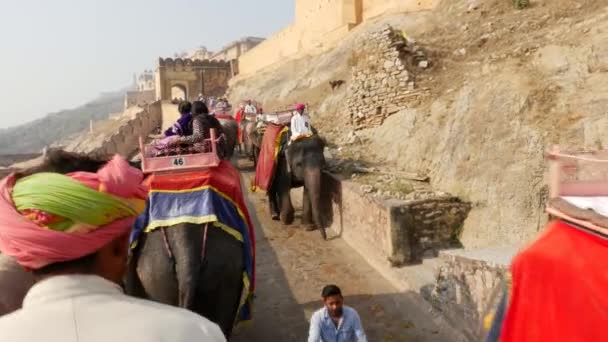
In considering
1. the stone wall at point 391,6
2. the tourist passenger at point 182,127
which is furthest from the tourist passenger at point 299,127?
the stone wall at point 391,6

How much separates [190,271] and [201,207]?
2.00ft

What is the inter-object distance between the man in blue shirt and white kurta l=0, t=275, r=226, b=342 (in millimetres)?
2914

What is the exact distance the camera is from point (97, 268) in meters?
1.52

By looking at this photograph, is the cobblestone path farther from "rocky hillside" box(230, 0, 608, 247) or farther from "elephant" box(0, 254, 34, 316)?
"elephant" box(0, 254, 34, 316)

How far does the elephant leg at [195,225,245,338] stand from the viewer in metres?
3.97

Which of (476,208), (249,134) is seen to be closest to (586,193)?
(476,208)

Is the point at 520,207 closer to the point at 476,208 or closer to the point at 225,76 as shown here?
the point at 476,208

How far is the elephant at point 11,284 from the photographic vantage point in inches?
84.9

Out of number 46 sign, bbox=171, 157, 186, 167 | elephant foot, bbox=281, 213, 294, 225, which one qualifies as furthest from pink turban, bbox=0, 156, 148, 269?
elephant foot, bbox=281, 213, 294, 225

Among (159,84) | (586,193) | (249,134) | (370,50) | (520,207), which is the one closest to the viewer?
(586,193)

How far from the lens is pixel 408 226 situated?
6.79 metres

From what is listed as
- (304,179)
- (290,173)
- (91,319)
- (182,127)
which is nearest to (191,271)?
(91,319)

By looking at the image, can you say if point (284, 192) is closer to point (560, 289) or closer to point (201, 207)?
point (201, 207)

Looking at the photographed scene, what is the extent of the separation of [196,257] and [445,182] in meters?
4.87
